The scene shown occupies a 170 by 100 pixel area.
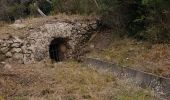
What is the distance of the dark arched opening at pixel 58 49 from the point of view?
16766 millimetres

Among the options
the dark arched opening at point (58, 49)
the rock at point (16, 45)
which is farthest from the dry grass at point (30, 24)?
the dark arched opening at point (58, 49)

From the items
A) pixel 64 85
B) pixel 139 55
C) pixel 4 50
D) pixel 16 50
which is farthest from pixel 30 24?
pixel 64 85

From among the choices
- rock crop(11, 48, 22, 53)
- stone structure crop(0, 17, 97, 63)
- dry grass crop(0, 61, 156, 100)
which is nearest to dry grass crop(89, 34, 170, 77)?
dry grass crop(0, 61, 156, 100)

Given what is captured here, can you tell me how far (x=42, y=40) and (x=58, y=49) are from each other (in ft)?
5.56

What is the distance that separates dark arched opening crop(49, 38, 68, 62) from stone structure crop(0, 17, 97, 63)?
0.22 metres

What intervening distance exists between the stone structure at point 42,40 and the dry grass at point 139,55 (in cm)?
144

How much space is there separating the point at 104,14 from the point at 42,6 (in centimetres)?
992

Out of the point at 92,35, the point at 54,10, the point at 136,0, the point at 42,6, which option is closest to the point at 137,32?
the point at 136,0

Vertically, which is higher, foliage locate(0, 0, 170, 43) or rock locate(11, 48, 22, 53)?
foliage locate(0, 0, 170, 43)

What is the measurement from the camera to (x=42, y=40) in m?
15.6

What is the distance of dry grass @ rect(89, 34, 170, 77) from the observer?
11.3 meters

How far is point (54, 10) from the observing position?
18719 mm

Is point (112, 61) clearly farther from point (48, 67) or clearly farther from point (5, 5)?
point (5, 5)

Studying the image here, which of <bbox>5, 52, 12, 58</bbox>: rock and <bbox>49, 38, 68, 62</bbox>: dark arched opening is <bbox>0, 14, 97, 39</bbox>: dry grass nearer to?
<bbox>5, 52, 12, 58</bbox>: rock
